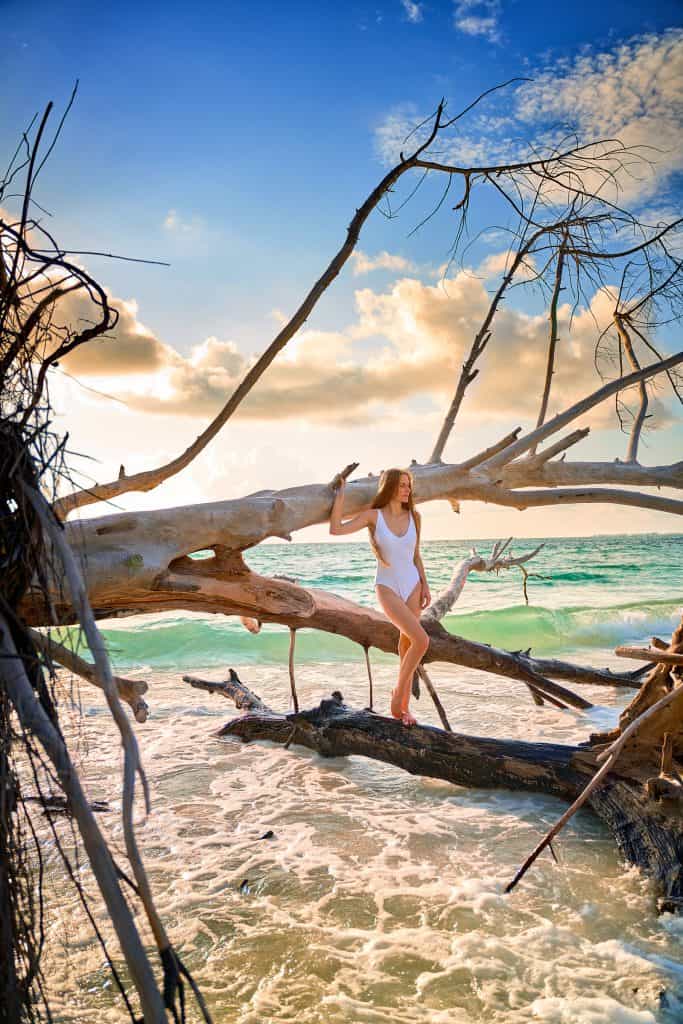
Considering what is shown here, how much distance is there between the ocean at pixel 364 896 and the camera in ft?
9.09

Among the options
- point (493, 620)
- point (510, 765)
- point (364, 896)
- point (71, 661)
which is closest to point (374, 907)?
point (364, 896)

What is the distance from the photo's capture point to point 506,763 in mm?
4664

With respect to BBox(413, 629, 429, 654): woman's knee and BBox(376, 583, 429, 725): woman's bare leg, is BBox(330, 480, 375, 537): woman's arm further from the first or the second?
BBox(413, 629, 429, 654): woman's knee

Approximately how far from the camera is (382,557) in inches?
198

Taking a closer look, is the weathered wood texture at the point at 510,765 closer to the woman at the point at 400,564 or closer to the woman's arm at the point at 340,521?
the woman at the point at 400,564

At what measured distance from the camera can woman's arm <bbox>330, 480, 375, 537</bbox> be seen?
4441 millimetres

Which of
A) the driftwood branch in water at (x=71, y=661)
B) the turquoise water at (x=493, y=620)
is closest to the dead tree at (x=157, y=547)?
the driftwood branch in water at (x=71, y=661)

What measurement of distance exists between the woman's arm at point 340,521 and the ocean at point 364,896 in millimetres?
1783

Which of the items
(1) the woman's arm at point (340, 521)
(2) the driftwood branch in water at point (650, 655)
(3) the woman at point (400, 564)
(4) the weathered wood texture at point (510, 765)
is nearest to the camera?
(2) the driftwood branch in water at point (650, 655)

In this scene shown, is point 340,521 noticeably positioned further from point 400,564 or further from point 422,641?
point 422,641

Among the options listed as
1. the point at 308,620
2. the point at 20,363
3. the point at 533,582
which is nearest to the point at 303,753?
the point at 308,620

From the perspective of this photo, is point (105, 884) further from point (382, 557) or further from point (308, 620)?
point (382, 557)

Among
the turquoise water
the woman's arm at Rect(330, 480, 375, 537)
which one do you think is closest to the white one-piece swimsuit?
the woman's arm at Rect(330, 480, 375, 537)

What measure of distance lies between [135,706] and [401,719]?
2620 millimetres
